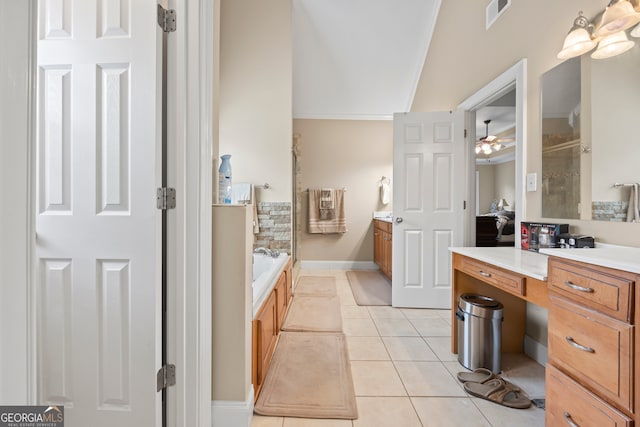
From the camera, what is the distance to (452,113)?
3.00 metres

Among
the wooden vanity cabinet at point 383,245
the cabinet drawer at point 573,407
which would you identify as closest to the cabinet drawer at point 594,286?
the cabinet drawer at point 573,407

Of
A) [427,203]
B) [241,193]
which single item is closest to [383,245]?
[427,203]

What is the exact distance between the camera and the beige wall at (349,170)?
16.4 feet

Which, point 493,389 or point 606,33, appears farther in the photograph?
point 493,389

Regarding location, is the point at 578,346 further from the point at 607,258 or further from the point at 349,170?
the point at 349,170

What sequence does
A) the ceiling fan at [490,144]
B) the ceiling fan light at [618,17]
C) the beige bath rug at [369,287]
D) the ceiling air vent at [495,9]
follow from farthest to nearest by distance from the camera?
the ceiling fan at [490,144] → the beige bath rug at [369,287] → the ceiling air vent at [495,9] → the ceiling fan light at [618,17]

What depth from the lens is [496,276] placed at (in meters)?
1.69

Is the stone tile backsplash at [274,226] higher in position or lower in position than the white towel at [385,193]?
lower

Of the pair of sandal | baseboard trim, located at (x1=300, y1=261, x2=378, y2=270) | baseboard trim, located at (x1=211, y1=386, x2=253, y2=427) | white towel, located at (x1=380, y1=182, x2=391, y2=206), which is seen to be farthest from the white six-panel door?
white towel, located at (x1=380, y1=182, x2=391, y2=206)

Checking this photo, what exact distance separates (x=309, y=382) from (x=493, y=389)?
3.36 ft

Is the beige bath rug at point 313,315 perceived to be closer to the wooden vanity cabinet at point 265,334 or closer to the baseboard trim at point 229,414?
the wooden vanity cabinet at point 265,334

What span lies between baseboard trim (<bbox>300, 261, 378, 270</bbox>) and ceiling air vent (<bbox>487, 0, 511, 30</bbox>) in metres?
3.53

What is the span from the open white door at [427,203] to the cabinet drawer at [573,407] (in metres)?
1.87

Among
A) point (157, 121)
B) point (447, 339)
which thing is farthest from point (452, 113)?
point (157, 121)
